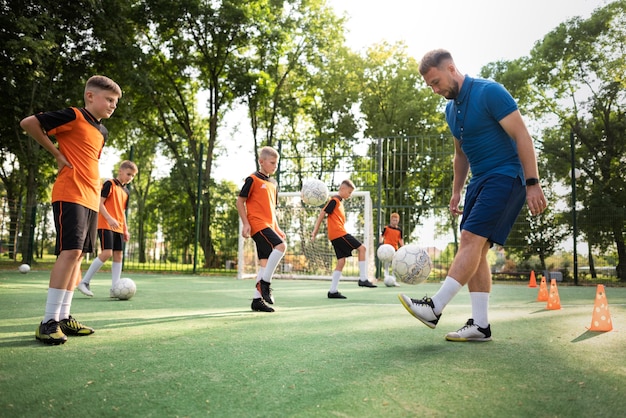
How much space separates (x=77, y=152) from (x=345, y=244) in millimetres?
5491

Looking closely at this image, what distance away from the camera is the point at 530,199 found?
9.77 ft

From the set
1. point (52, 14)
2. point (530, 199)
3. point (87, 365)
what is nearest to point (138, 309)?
point (87, 365)

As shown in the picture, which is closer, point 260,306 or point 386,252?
point 260,306

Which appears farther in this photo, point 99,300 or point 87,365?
point 99,300

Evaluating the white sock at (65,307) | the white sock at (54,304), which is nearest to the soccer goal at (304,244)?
the white sock at (65,307)

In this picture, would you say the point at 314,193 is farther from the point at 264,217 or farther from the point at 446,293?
the point at 446,293

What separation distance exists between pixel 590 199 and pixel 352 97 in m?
14.3

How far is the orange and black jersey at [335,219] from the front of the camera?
8281 mm

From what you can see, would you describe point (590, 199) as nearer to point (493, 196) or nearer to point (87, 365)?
point (493, 196)

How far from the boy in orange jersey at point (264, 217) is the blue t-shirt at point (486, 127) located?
2706mm

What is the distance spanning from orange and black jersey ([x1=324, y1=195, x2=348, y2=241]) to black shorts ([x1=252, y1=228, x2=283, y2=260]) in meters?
2.69

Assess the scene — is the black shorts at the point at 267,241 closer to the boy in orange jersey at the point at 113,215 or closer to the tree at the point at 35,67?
the boy in orange jersey at the point at 113,215

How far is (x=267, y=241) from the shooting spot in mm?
5609

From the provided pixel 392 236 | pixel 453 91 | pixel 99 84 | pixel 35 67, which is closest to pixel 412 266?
pixel 453 91
